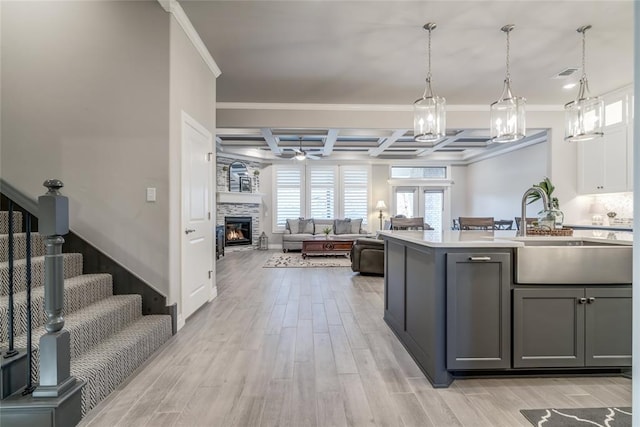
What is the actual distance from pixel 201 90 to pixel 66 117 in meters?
1.36

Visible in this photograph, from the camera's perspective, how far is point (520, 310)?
2137 millimetres

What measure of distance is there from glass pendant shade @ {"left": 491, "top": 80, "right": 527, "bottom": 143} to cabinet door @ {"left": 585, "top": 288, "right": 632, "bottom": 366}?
1589 millimetres

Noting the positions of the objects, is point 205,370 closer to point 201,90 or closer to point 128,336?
point 128,336

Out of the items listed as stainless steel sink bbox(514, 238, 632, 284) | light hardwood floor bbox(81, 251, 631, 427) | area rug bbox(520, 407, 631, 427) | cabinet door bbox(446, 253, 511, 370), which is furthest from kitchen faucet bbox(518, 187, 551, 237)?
area rug bbox(520, 407, 631, 427)

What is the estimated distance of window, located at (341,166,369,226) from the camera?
10.2 metres

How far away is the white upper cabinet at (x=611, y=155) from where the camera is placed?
15.6 ft

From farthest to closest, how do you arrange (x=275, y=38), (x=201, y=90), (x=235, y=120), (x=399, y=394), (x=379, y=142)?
(x=379, y=142), (x=235, y=120), (x=201, y=90), (x=275, y=38), (x=399, y=394)

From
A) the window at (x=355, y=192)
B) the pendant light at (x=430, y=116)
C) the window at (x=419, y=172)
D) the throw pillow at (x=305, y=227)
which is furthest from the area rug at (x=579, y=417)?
the window at (x=419, y=172)

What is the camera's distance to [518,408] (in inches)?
74.2

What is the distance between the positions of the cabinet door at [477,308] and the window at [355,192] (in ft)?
26.5

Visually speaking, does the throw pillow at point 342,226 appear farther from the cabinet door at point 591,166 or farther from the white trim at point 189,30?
the white trim at point 189,30

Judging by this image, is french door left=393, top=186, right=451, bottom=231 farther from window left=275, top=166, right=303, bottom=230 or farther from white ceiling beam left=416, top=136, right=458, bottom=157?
window left=275, top=166, right=303, bottom=230

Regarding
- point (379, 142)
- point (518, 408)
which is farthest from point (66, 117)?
point (379, 142)

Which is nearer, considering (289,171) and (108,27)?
(108,27)
